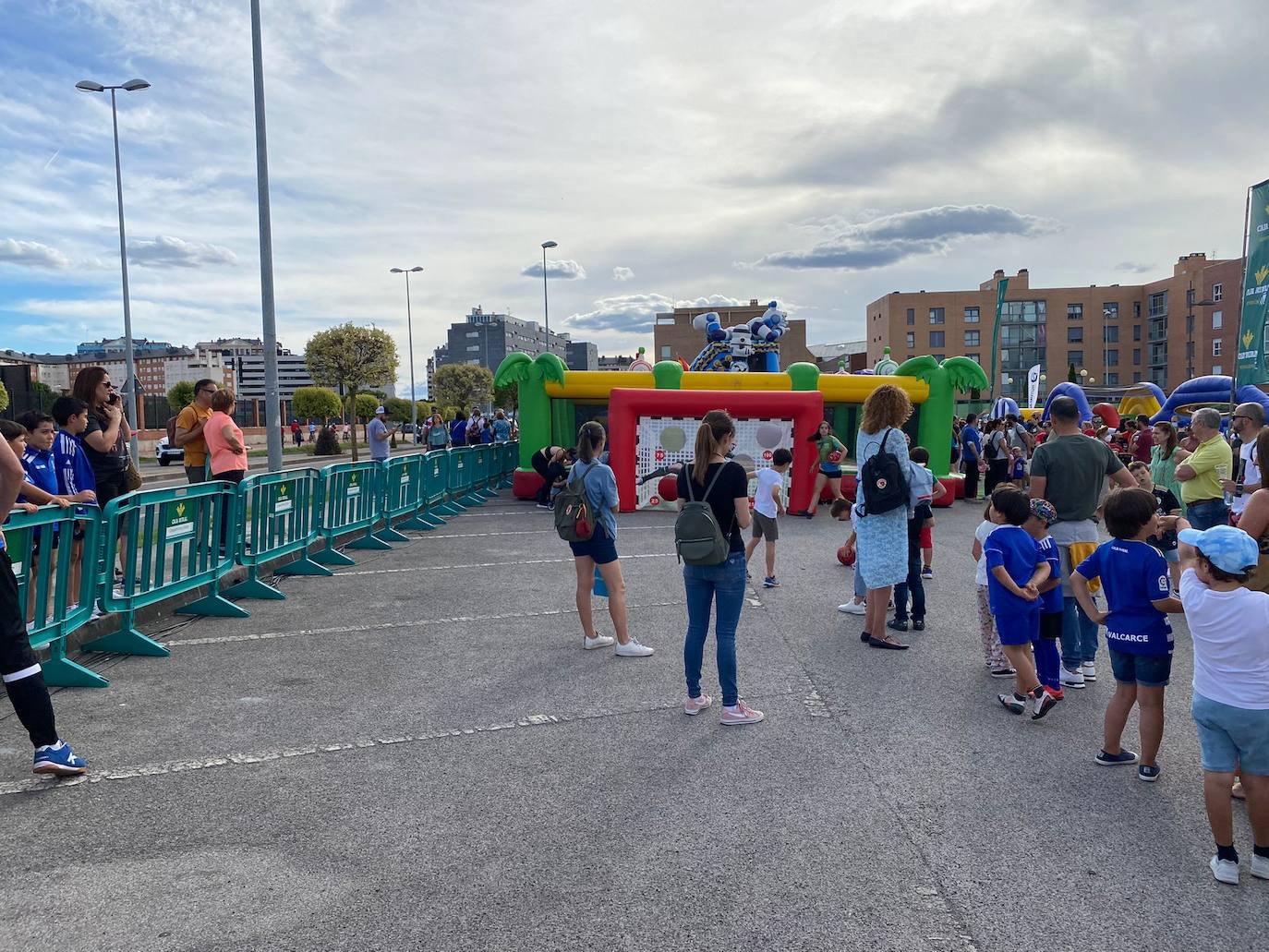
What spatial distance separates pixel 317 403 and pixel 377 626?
58220mm

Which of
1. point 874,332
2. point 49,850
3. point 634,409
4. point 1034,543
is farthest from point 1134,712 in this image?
point 874,332

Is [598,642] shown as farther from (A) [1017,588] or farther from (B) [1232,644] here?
(B) [1232,644]

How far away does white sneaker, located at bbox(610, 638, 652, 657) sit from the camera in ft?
20.8

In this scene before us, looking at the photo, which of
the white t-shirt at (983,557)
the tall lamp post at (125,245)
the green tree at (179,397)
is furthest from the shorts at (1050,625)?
the green tree at (179,397)

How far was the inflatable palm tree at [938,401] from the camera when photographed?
56.0ft

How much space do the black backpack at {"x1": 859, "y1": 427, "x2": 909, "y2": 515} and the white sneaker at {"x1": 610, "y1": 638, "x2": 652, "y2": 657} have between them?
6.38ft

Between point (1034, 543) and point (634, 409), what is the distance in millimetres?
10208

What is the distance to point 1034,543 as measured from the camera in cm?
521

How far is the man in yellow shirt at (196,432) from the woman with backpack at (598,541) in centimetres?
420

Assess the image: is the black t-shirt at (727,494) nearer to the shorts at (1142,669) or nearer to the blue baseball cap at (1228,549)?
the shorts at (1142,669)

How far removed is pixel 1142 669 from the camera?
13.3ft

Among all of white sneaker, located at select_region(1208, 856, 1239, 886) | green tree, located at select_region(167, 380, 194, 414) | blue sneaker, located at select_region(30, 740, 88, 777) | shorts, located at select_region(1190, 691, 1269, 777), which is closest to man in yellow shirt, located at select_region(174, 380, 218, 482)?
blue sneaker, located at select_region(30, 740, 88, 777)

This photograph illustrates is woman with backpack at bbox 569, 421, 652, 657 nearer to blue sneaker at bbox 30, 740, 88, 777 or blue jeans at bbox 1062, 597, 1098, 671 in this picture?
blue jeans at bbox 1062, 597, 1098, 671

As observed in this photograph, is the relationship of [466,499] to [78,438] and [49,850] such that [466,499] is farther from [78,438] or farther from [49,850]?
[49,850]
